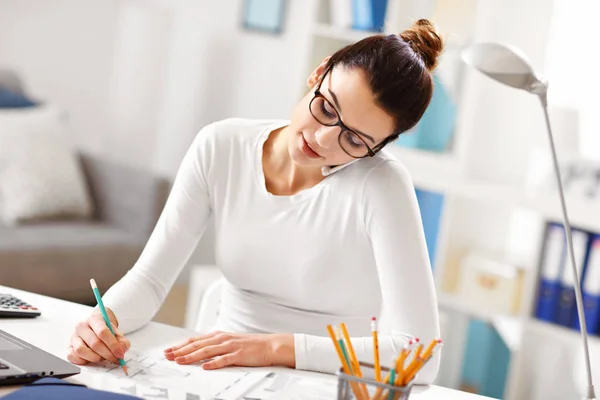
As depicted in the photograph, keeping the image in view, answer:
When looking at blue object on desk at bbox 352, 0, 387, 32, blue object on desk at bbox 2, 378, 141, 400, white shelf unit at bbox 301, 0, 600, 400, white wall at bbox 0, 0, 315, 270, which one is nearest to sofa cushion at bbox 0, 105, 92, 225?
white wall at bbox 0, 0, 315, 270

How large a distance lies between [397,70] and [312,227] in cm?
34

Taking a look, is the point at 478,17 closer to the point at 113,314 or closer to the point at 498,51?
the point at 498,51

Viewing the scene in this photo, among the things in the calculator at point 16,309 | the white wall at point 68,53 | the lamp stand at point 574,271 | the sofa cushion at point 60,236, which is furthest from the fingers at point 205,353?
the white wall at point 68,53

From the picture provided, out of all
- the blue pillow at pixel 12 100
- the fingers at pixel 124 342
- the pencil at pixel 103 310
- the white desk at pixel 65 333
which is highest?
the blue pillow at pixel 12 100

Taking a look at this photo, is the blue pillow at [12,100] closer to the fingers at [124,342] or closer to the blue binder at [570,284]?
the blue binder at [570,284]

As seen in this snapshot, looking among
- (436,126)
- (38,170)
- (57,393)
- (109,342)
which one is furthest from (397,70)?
(38,170)

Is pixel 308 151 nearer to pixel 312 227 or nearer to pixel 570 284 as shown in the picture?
pixel 312 227

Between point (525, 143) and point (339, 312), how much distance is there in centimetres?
168

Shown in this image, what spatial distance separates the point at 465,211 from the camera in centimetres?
311

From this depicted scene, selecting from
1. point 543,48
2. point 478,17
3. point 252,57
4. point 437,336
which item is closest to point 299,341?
point 437,336

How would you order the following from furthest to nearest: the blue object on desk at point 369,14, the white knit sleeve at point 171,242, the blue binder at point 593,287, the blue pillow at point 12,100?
the blue pillow at point 12,100 → the blue object on desk at point 369,14 → the blue binder at point 593,287 → the white knit sleeve at point 171,242

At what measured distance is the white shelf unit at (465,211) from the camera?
8.98ft

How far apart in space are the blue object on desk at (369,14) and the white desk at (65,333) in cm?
191

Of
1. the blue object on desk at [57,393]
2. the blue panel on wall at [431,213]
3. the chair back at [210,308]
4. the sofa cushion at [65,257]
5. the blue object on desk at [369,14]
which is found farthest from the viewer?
the blue object on desk at [369,14]
